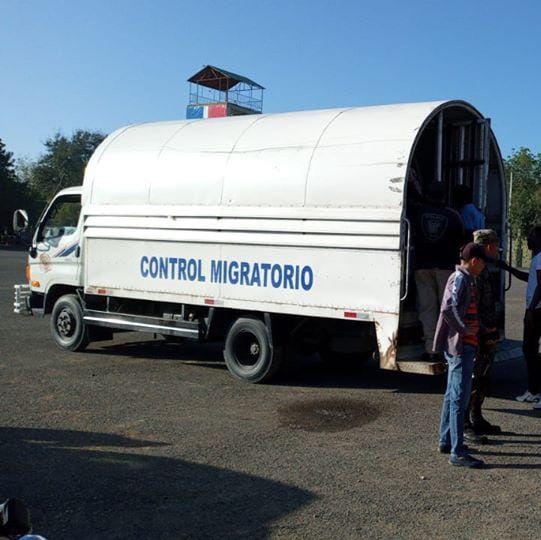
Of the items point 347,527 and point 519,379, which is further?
point 519,379

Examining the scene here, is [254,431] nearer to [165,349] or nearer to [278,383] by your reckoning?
[278,383]

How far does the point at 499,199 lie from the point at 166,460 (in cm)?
583

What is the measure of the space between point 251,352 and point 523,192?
37.0 meters

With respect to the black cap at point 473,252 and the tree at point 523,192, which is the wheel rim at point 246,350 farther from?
the tree at point 523,192

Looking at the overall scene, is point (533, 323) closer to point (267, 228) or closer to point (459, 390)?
point (459, 390)

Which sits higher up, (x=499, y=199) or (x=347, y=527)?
(x=499, y=199)

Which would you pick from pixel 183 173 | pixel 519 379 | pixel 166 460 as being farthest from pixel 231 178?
pixel 519 379

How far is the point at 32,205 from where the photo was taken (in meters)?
59.8

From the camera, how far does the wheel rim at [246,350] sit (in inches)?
347

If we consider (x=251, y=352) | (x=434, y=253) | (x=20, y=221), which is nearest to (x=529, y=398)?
(x=434, y=253)

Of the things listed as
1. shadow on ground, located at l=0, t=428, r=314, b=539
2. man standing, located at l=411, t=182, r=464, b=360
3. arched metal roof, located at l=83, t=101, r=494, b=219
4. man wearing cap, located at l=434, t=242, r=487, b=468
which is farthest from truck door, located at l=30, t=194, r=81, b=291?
man wearing cap, located at l=434, t=242, r=487, b=468

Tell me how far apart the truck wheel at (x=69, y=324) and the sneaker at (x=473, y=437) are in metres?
6.14

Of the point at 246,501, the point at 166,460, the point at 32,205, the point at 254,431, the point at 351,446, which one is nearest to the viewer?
the point at 246,501

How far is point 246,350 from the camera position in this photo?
29.3 feet
